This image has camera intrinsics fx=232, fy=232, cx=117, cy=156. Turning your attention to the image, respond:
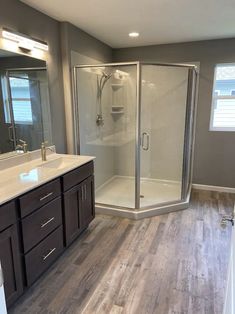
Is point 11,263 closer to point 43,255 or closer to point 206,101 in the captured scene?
point 43,255

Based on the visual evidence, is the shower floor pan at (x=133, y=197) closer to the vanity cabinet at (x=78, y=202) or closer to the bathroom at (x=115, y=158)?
the bathroom at (x=115, y=158)

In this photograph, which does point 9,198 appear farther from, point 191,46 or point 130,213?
point 191,46

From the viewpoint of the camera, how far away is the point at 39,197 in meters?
1.86

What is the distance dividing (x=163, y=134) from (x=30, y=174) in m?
2.68

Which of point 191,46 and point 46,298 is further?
point 191,46

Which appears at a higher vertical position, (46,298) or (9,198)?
(9,198)

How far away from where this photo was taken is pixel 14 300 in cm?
167

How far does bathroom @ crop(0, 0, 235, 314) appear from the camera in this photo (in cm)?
183

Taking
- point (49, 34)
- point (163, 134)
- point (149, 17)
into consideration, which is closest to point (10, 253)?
point (49, 34)

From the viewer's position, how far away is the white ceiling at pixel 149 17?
2240mm

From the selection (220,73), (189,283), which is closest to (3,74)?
(189,283)

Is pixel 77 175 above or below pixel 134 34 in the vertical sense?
below

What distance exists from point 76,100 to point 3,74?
1.11 meters

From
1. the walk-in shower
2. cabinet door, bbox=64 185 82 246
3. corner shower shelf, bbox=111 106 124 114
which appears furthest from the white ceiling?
cabinet door, bbox=64 185 82 246
